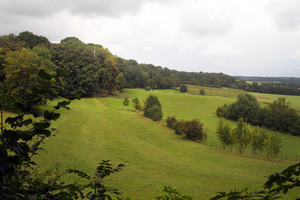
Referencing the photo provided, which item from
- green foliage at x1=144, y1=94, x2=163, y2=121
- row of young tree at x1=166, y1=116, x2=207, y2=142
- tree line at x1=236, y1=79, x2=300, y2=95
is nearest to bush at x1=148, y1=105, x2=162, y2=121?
green foliage at x1=144, y1=94, x2=163, y2=121

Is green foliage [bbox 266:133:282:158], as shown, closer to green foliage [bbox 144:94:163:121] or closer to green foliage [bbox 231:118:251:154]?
green foliage [bbox 231:118:251:154]

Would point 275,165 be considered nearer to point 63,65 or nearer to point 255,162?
point 255,162

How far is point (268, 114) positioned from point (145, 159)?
4536cm

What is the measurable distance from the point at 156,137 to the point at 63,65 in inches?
1266

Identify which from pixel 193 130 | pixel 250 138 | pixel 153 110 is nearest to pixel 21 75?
Result: pixel 153 110

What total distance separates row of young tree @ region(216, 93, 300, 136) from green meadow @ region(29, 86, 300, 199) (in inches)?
480

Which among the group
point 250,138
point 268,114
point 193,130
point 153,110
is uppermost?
point 153,110

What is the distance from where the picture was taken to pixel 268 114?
49.2 m

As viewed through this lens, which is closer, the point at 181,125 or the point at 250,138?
the point at 250,138

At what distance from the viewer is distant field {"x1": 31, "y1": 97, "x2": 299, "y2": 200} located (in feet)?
41.4

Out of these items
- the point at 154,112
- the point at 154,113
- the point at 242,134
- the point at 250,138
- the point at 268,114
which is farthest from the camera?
the point at 268,114

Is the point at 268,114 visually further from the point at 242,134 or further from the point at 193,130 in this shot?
the point at 193,130

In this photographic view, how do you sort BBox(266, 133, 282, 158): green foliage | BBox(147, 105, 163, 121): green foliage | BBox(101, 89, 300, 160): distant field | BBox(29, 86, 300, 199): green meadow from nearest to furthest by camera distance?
BBox(29, 86, 300, 199): green meadow
BBox(266, 133, 282, 158): green foliage
BBox(147, 105, 163, 121): green foliage
BBox(101, 89, 300, 160): distant field

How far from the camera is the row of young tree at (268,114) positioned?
45.8m
